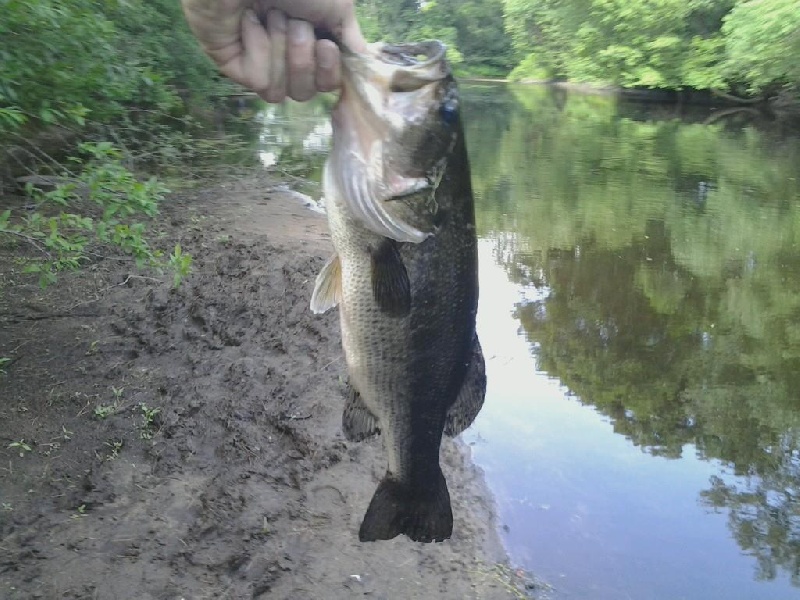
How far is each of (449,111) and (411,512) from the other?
1.39 metres

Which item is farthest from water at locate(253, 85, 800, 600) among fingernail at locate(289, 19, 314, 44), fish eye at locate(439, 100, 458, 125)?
fingernail at locate(289, 19, 314, 44)

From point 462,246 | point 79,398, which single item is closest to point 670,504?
point 462,246

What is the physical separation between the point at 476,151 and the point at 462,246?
16.6 m

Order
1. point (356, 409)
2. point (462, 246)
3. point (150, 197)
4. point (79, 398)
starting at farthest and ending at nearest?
point (150, 197)
point (79, 398)
point (356, 409)
point (462, 246)

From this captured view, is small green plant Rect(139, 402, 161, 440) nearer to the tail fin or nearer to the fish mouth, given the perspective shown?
the tail fin

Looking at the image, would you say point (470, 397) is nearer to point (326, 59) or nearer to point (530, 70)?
point (326, 59)

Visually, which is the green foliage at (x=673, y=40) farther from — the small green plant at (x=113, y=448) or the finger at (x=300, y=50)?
the finger at (x=300, y=50)

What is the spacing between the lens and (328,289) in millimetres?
2389

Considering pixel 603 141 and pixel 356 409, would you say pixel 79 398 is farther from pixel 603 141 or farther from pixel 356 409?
pixel 603 141

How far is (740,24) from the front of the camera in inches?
1022

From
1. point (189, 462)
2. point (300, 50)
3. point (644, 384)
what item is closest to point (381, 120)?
point (300, 50)

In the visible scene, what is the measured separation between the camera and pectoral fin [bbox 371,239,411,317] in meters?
2.17

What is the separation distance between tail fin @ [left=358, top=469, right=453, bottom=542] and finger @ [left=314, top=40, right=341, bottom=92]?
1.38 meters

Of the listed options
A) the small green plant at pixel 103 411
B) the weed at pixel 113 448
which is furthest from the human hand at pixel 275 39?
the small green plant at pixel 103 411
